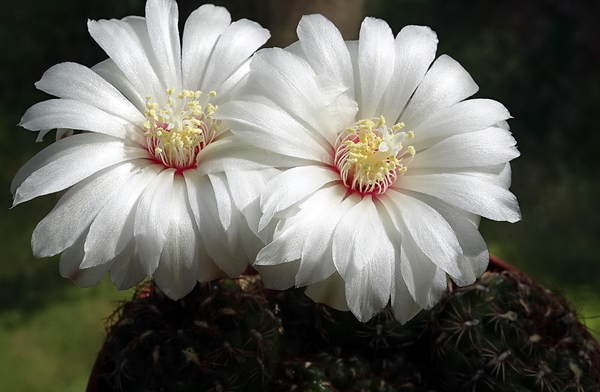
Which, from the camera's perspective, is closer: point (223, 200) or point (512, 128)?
point (223, 200)

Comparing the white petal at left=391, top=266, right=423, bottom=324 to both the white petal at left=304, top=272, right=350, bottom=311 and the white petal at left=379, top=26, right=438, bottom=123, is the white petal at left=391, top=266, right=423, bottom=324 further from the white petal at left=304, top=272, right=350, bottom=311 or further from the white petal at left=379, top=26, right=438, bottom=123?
the white petal at left=379, top=26, right=438, bottom=123

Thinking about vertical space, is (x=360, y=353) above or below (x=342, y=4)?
below

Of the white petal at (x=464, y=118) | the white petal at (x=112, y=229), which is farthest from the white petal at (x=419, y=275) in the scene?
the white petal at (x=112, y=229)

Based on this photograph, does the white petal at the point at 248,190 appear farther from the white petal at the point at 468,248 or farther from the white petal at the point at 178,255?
the white petal at the point at 468,248

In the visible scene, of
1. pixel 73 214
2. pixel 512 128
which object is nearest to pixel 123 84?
pixel 73 214

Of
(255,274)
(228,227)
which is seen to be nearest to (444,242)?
(228,227)

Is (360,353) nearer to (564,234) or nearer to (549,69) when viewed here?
(564,234)

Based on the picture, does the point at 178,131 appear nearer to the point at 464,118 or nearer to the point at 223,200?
the point at 223,200
